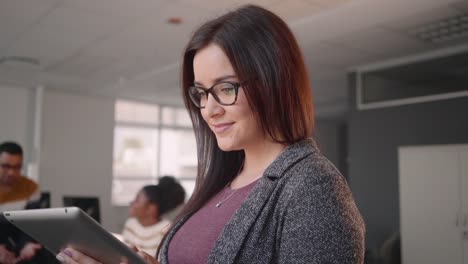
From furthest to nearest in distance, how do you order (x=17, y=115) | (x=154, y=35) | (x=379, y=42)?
(x=17, y=115) < (x=379, y=42) < (x=154, y=35)

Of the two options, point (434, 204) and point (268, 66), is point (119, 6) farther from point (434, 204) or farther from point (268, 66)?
point (434, 204)

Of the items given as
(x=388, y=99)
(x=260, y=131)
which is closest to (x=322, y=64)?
(x=388, y=99)

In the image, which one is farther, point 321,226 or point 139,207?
point 139,207

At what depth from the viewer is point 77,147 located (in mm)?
7422

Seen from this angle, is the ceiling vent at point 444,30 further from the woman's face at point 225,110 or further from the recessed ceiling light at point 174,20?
the woman's face at point 225,110

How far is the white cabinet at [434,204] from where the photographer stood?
4590 millimetres

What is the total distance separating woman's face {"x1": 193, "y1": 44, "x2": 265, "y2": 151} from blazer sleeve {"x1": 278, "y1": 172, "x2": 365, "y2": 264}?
0.19 metres

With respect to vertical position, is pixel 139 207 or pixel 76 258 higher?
pixel 76 258

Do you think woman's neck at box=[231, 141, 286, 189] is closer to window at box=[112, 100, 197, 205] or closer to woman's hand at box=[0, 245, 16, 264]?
woman's hand at box=[0, 245, 16, 264]

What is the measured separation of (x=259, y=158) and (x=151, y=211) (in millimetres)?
2695

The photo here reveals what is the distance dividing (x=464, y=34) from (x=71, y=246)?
175 inches

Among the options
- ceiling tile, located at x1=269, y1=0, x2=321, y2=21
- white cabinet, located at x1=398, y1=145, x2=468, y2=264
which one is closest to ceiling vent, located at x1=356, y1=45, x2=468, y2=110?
white cabinet, located at x1=398, y1=145, x2=468, y2=264

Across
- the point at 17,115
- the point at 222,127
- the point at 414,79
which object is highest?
the point at 414,79

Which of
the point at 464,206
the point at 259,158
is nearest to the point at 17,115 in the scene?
the point at 464,206
